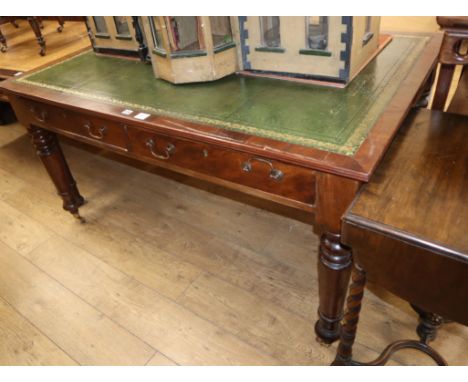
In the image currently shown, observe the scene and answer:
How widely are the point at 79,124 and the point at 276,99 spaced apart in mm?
746

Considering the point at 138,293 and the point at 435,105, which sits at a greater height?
the point at 435,105

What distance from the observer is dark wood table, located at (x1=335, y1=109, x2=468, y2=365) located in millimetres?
705

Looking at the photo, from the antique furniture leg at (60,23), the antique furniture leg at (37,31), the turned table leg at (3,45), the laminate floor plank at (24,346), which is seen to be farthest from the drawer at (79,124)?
the antique furniture leg at (60,23)

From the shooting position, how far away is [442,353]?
120 cm

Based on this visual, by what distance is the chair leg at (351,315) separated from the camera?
0.92 meters

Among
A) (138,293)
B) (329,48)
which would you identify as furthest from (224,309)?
(329,48)

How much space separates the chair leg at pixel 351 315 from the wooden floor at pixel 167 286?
0.43 feet

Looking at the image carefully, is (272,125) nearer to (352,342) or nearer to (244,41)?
(244,41)

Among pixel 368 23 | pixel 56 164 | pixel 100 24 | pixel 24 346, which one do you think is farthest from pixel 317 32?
pixel 24 346

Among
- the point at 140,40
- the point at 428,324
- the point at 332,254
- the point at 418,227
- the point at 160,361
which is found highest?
the point at 140,40

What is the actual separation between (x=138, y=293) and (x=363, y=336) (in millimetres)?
864

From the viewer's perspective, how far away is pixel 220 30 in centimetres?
121

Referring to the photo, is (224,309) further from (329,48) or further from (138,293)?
(329,48)

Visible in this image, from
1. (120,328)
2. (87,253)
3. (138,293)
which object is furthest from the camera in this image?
(87,253)
